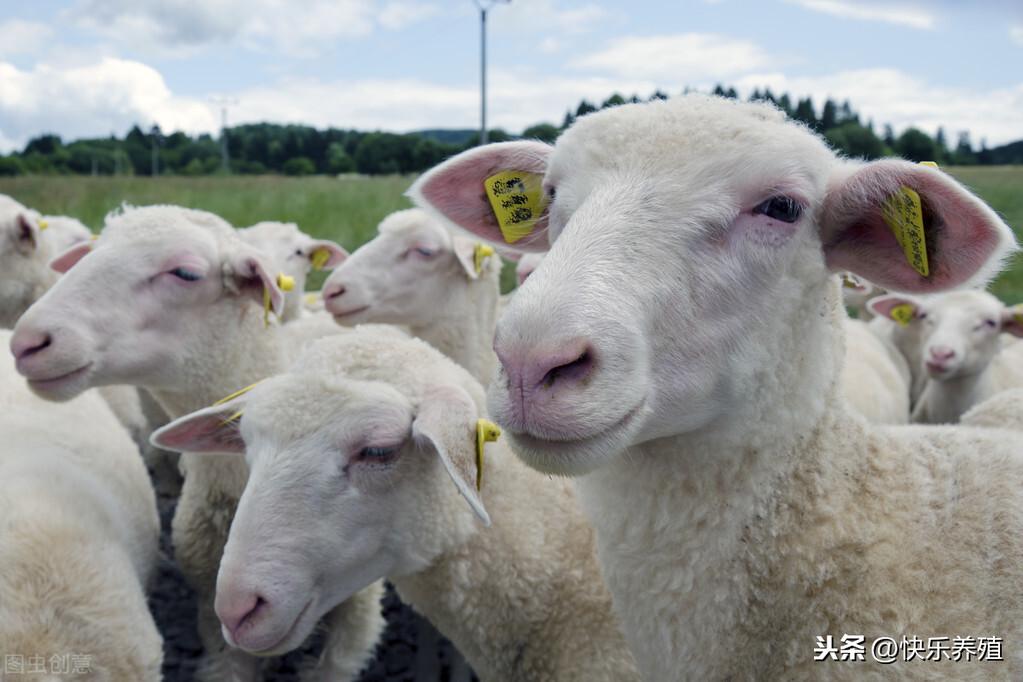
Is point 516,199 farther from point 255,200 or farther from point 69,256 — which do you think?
point 255,200

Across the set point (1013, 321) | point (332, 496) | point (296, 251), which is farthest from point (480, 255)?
point (1013, 321)

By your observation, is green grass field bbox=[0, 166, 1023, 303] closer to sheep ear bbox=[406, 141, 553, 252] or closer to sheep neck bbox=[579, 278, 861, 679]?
sheep ear bbox=[406, 141, 553, 252]

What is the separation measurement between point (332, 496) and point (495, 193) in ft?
3.10

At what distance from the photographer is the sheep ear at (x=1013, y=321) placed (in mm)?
5616

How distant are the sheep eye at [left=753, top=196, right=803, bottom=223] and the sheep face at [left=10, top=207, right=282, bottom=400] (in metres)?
2.13

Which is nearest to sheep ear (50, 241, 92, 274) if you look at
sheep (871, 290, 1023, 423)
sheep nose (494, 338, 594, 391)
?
Answer: sheep nose (494, 338, 594, 391)

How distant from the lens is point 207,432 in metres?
2.77

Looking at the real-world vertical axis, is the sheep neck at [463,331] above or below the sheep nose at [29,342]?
below

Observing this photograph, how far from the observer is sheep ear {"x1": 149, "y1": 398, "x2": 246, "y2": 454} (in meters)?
2.66

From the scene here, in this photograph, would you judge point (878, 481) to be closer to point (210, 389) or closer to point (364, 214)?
point (210, 389)

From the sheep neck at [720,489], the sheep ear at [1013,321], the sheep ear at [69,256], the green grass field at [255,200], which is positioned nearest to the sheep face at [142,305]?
the sheep ear at [69,256]

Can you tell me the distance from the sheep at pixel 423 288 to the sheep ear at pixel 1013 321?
11.8 feet

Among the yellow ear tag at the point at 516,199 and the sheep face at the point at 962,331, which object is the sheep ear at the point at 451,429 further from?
the sheep face at the point at 962,331

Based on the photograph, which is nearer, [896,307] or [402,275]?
[402,275]
